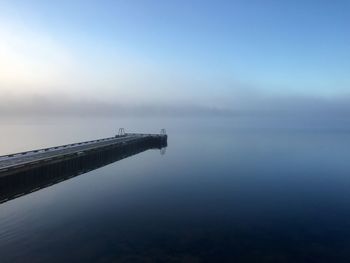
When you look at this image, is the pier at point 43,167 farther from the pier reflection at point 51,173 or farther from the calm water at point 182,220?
the calm water at point 182,220

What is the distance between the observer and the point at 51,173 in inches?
2077

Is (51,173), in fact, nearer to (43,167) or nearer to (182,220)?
(43,167)

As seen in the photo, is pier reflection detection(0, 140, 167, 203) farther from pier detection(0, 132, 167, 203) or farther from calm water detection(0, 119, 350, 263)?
calm water detection(0, 119, 350, 263)

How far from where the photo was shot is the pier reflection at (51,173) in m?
42.4

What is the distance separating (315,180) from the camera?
6788cm

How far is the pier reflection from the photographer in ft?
139

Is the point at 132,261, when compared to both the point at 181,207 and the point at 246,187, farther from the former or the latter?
the point at 246,187

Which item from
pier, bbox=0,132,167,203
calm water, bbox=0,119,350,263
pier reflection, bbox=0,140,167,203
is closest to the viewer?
calm water, bbox=0,119,350,263

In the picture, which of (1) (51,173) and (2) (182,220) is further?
(1) (51,173)

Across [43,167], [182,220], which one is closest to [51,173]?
[43,167]

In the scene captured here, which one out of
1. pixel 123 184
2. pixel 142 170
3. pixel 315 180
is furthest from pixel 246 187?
pixel 142 170

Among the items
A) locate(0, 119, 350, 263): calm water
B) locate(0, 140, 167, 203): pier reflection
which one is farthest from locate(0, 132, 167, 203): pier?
locate(0, 119, 350, 263): calm water

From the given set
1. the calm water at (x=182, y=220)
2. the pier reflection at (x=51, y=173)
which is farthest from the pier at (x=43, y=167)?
the calm water at (x=182, y=220)

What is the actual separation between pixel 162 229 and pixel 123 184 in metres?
28.5
